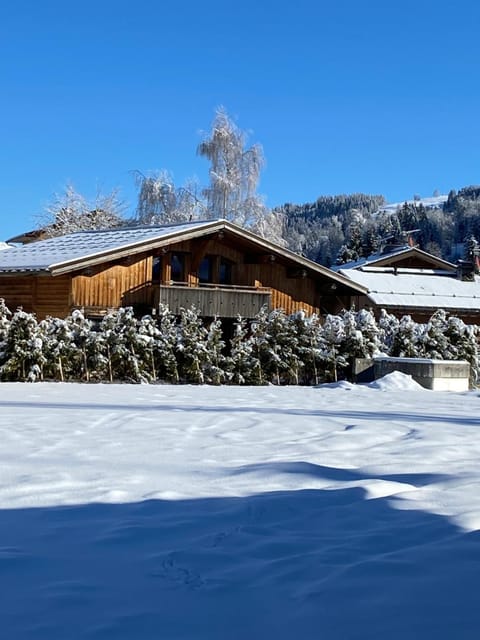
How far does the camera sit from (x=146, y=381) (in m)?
18.2

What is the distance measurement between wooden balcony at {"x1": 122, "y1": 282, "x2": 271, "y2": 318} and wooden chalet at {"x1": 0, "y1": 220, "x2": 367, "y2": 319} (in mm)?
32

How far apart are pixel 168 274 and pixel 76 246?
3092 mm

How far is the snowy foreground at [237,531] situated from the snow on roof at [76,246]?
45.9 ft

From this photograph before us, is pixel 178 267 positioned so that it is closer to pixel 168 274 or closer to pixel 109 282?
pixel 168 274

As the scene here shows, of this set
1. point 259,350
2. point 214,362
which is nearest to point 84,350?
point 214,362

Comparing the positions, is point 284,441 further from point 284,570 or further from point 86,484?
point 284,570

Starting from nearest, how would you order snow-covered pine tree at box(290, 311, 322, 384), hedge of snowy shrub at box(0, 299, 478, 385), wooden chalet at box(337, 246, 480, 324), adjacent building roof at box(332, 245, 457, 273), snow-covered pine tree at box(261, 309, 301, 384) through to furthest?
1. hedge of snowy shrub at box(0, 299, 478, 385)
2. snow-covered pine tree at box(261, 309, 301, 384)
3. snow-covered pine tree at box(290, 311, 322, 384)
4. wooden chalet at box(337, 246, 480, 324)
5. adjacent building roof at box(332, 245, 457, 273)

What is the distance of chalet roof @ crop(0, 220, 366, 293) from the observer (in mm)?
21859

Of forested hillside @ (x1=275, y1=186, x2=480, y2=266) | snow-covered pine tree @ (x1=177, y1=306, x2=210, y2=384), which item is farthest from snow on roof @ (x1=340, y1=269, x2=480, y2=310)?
snow-covered pine tree @ (x1=177, y1=306, x2=210, y2=384)

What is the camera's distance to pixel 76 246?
24906mm

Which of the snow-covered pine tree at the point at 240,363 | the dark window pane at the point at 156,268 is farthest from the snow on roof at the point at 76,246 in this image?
the snow-covered pine tree at the point at 240,363

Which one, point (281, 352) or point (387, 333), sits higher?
point (387, 333)

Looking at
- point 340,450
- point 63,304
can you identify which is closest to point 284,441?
point 340,450

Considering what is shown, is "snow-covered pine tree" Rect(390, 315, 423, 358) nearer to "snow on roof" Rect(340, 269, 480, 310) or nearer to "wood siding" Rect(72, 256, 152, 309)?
"wood siding" Rect(72, 256, 152, 309)
